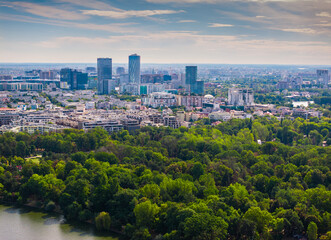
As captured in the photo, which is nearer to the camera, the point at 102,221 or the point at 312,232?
the point at 312,232

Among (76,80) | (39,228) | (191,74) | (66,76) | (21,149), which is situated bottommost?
(39,228)

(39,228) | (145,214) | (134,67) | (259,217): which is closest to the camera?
(259,217)

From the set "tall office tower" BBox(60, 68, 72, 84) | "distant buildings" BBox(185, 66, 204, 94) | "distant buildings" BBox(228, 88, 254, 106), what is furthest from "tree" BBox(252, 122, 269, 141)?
"tall office tower" BBox(60, 68, 72, 84)

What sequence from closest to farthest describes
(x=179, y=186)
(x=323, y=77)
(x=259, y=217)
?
(x=259, y=217) < (x=179, y=186) < (x=323, y=77)

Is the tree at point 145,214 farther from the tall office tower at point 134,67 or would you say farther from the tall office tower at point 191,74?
the tall office tower at point 134,67

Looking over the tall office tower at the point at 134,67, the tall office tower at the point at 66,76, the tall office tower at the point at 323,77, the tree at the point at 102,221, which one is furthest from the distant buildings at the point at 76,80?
the tree at the point at 102,221

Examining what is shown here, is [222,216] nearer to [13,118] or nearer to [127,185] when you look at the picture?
[127,185]

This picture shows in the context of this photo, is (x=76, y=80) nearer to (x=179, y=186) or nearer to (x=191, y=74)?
(x=191, y=74)

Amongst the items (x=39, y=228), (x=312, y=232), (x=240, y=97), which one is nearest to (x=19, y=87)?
(x=240, y=97)
